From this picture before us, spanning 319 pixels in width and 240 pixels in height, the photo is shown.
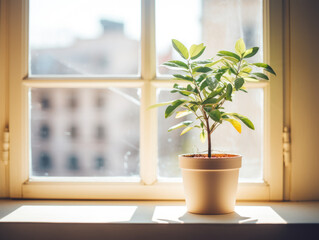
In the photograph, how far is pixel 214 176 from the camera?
44.9 inches

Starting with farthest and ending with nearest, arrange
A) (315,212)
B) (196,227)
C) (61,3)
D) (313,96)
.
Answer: (61,3)
(313,96)
(315,212)
(196,227)

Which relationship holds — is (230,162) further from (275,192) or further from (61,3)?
(61,3)

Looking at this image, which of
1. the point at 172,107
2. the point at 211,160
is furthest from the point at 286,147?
the point at 172,107

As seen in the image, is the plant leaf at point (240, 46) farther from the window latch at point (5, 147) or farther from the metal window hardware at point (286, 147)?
the window latch at point (5, 147)

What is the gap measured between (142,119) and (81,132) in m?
0.26

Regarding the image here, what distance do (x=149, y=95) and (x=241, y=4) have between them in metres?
0.53

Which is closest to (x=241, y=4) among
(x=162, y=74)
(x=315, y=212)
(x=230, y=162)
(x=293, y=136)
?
(x=162, y=74)

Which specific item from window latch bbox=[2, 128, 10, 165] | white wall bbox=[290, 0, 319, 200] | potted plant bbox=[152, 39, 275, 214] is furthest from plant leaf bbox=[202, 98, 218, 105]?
window latch bbox=[2, 128, 10, 165]

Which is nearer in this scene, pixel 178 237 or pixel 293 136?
pixel 178 237

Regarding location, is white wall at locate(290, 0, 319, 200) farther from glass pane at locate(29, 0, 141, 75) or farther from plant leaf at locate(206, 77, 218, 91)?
glass pane at locate(29, 0, 141, 75)

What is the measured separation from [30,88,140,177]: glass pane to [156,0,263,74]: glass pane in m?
0.25

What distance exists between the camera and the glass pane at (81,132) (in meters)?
1.40

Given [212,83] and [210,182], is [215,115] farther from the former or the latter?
[210,182]

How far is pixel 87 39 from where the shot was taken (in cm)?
143
